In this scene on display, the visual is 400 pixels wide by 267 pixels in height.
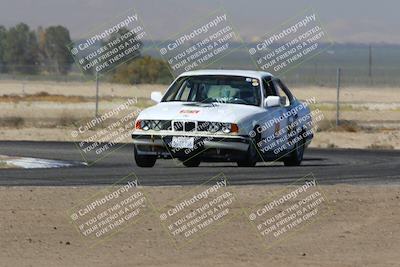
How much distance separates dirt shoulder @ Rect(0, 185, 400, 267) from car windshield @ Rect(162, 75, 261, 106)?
5064 mm

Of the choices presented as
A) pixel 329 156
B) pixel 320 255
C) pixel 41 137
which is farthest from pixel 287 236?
pixel 41 137

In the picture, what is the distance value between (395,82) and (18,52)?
27900mm

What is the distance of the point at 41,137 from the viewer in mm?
32469

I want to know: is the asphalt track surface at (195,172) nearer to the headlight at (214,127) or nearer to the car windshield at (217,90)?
the headlight at (214,127)

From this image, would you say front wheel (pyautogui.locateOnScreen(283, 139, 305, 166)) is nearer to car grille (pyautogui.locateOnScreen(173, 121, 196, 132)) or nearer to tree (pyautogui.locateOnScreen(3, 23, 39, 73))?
car grille (pyautogui.locateOnScreen(173, 121, 196, 132))

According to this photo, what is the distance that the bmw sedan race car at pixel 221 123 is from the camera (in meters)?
19.6

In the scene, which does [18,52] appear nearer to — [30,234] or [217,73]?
[217,73]

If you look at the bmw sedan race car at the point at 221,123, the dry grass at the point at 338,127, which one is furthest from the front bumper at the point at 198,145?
the dry grass at the point at 338,127

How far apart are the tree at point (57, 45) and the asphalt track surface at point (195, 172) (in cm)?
7478

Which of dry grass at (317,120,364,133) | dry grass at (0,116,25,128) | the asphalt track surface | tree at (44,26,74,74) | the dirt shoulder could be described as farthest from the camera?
tree at (44,26,74,74)

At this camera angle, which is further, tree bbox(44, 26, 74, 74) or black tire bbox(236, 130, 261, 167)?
tree bbox(44, 26, 74, 74)

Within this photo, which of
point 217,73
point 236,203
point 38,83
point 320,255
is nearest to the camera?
point 320,255

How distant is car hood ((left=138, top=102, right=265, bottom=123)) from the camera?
772 inches

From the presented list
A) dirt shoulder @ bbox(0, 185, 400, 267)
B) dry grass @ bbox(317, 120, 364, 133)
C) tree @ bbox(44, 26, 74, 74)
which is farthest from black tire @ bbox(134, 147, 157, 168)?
tree @ bbox(44, 26, 74, 74)
